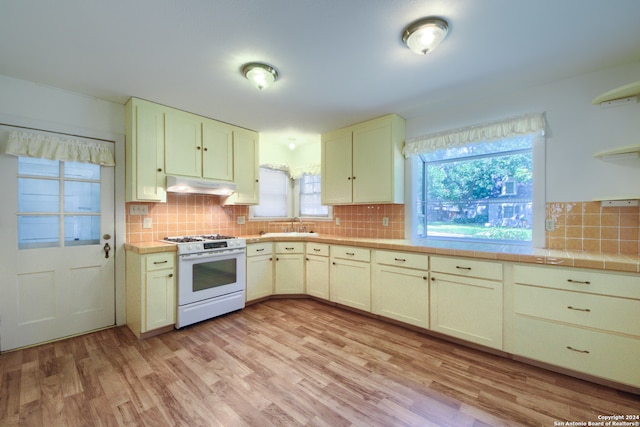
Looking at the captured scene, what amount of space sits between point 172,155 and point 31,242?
142 cm

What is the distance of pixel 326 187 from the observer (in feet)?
11.8

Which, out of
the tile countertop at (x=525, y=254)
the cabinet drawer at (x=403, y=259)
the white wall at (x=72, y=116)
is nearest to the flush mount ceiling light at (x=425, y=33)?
the tile countertop at (x=525, y=254)

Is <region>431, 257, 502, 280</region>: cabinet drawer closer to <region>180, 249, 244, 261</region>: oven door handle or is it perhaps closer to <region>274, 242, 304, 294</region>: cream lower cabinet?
<region>274, 242, 304, 294</region>: cream lower cabinet

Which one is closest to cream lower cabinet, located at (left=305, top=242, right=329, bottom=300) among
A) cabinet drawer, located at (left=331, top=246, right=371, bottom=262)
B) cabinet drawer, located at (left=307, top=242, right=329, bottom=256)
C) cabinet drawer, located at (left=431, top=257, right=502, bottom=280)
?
cabinet drawer, located at (left=307, top=242, right=329, bottom=256)

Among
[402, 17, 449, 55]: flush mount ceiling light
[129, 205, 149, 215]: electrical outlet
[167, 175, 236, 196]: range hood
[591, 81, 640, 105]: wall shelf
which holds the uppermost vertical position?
[402, 17, 449, 55]: flush mount ceiling light

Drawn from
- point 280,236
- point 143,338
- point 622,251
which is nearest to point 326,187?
point 280,236

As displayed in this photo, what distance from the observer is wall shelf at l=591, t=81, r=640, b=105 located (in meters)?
1.79

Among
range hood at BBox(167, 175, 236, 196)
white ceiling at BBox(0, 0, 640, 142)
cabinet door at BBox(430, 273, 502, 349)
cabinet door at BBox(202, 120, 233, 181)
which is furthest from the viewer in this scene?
cabinet door at BBox(202, 120, 233, 181)

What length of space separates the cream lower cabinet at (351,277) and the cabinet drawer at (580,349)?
1.37 m

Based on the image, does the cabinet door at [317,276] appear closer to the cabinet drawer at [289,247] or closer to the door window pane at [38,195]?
the cabinet drawer at [289,247]

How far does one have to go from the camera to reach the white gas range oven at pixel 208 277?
2.64 metres

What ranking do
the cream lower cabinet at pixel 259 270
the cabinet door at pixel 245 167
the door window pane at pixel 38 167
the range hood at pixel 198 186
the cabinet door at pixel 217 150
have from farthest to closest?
1. the cabinet door at pixel 245 167
2. the cream lower cabinet at pixel 259 270
3. the cabinet door at pixel 217 150
4. the range hood at pixel 198 186
5. the door window pane at pixel 38 167

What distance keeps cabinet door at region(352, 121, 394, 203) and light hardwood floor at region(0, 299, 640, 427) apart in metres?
1.53

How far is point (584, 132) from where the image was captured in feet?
7.17
